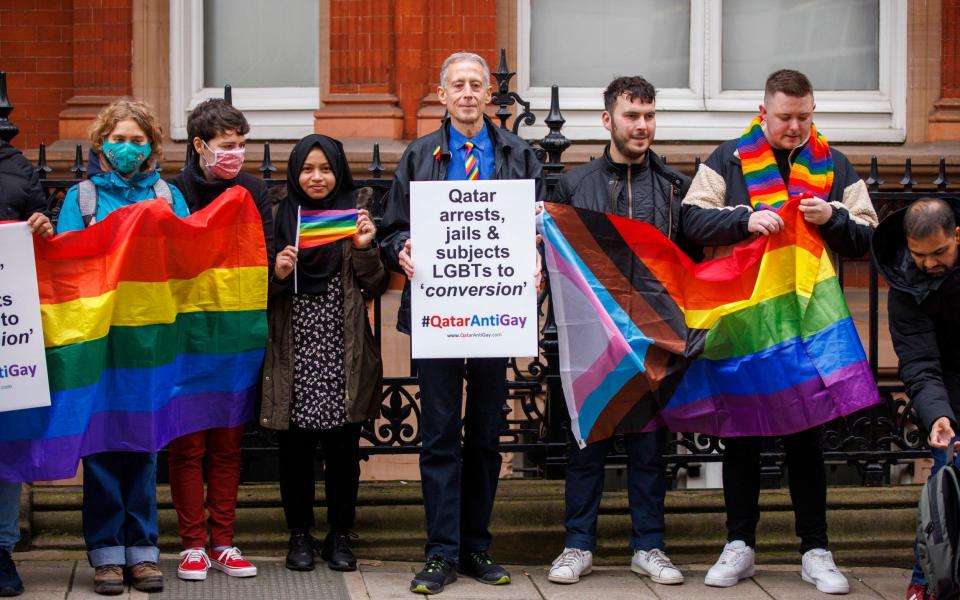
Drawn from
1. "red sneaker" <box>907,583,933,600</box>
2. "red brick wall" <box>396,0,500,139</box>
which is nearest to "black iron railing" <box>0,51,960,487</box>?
"red sneaker" <box>907,583,933,600</box>

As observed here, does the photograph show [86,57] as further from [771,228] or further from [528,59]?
[771,228]

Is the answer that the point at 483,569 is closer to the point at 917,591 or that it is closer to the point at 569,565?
the point at 569,565

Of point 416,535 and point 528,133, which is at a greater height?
point 528,133

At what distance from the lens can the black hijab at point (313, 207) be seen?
253 inches

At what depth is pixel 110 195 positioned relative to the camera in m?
6.27

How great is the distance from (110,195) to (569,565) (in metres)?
2.58

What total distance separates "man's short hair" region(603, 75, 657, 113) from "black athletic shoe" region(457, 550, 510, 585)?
2.08 m

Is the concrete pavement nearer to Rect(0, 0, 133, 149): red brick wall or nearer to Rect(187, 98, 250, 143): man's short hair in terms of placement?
Rect(187, 98, 250, 143): man's short hair

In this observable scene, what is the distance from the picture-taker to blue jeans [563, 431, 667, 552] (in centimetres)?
646

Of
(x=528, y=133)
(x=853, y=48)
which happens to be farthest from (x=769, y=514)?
(x=853, y=48)

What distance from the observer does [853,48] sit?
10.9m

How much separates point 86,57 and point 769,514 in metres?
6.21

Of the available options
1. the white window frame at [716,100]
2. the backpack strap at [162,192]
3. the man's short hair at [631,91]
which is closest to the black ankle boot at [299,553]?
the backpack strap at [162,192]

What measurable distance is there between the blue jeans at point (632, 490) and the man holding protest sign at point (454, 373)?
367 millimetres
